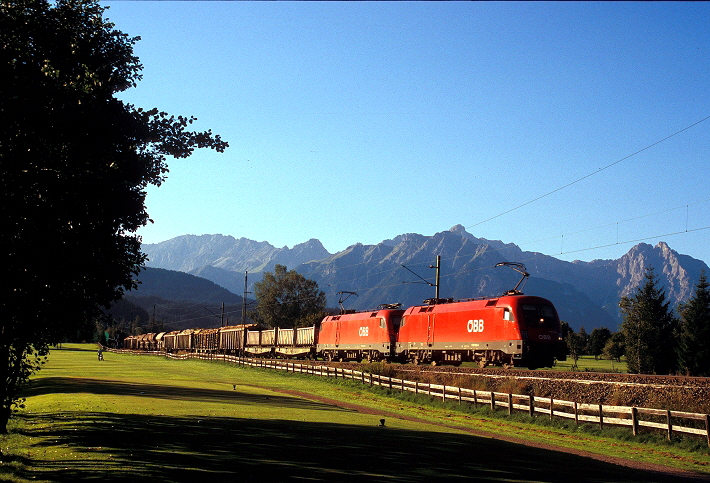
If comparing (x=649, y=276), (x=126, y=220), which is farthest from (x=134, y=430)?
(x=649, y=276)

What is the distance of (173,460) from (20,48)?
36.9 ft

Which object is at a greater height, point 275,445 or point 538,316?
point 538,316

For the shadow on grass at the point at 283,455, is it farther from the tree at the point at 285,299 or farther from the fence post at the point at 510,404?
the tree at the point at 285,299

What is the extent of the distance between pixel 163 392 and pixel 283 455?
22.2 m

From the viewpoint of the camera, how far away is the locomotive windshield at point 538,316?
140 ft

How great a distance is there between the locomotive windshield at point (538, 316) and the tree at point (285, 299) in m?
117

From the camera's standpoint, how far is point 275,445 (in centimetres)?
1992

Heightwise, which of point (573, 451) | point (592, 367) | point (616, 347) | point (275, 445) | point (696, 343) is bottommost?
point (592, 367)

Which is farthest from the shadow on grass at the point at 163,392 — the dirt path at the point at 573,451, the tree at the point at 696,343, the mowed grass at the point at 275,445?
the tree at the point at 696,343

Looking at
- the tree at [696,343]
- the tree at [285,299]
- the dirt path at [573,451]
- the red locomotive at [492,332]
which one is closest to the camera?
the dirt path at [573,451]

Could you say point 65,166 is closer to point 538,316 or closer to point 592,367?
point 538,316

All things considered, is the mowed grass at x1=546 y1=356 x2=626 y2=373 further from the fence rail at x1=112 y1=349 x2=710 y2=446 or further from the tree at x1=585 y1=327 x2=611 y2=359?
the fence rail at x1=112 y1=349 x2=710 y2=446

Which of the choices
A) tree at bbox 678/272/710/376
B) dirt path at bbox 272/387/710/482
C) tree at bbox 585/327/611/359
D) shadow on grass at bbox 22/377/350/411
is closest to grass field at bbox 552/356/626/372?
tree at bbox 585/327/611/359

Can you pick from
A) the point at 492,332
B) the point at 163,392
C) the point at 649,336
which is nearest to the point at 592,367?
the point at 649,336
